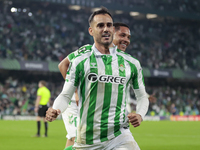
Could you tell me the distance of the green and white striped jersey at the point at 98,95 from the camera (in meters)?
3.71

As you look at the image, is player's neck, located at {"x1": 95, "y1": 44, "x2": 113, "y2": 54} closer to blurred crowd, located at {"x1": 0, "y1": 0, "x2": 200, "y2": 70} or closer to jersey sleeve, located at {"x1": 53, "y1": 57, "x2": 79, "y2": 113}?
jersey sleeve, located at {"x1": 53, "y1": 57, "x2": 79, "y2": 113}

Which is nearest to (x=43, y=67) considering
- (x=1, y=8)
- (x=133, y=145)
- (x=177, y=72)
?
(x=1, y=8)

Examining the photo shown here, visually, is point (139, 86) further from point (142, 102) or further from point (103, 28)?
point (103, 28)

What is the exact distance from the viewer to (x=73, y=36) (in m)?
33.0

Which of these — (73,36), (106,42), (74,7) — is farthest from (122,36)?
(74,7)

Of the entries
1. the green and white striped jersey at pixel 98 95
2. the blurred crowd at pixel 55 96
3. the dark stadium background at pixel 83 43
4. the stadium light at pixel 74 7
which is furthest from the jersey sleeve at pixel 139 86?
the stadium light at pixel 74 7

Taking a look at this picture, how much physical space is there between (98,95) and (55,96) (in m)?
26.2

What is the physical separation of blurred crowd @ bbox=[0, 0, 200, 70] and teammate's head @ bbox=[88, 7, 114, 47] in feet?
83.6

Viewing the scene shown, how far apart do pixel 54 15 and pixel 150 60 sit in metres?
9.52

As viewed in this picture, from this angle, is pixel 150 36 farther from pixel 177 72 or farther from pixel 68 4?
pixel 68 4

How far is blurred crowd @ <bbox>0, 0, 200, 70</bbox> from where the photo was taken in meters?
29.9

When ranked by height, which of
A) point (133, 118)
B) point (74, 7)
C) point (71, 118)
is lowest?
point (71, 118)

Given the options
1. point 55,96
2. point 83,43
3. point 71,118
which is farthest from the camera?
point 83,43

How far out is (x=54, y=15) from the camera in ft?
111
